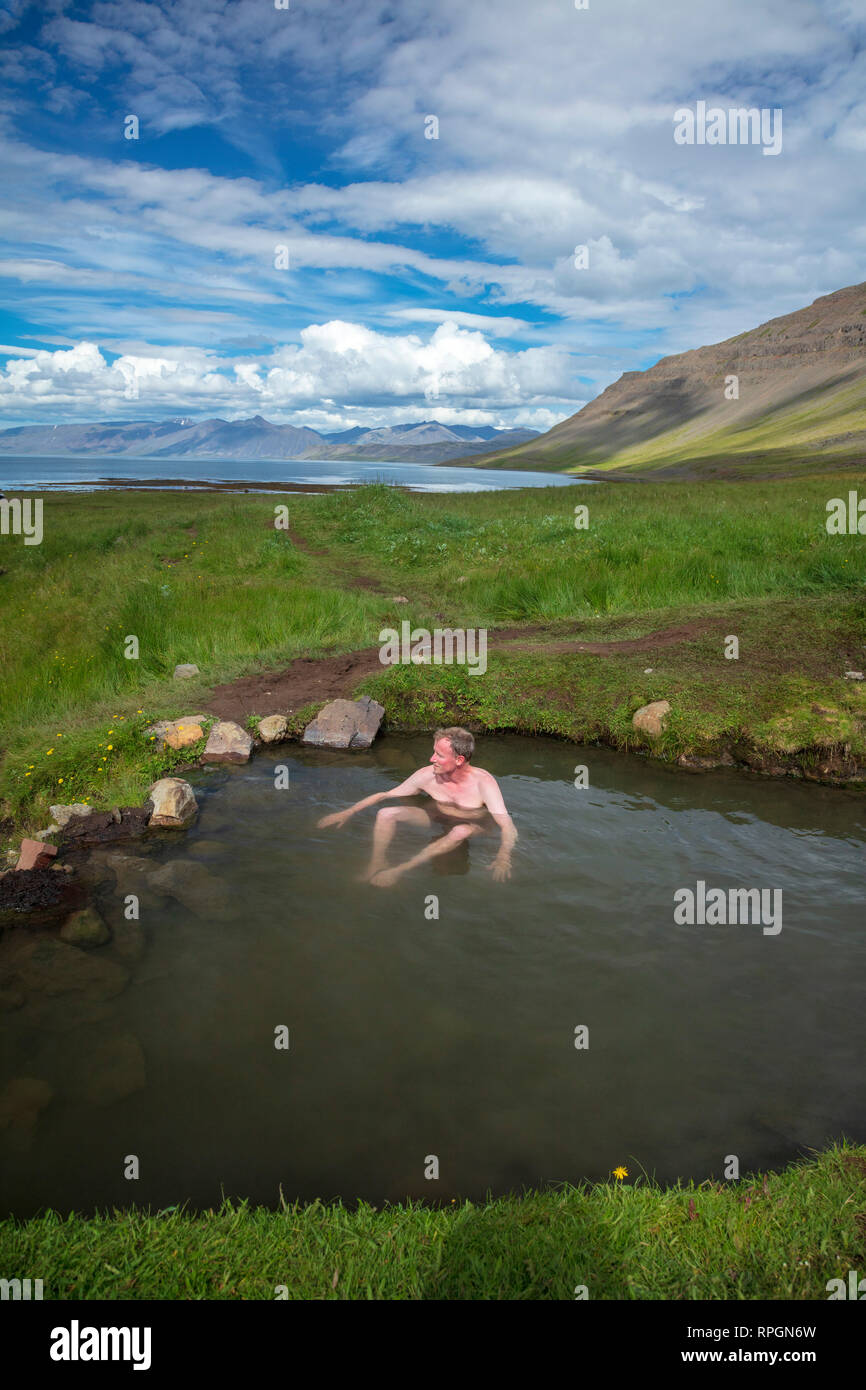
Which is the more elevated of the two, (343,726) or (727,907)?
(343,726)

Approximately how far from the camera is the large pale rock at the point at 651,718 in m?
Answer: 10.1

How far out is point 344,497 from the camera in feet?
125

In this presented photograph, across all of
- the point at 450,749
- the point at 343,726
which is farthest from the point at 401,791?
the point at 343,726

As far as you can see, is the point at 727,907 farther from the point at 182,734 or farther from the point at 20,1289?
the point at 182,734

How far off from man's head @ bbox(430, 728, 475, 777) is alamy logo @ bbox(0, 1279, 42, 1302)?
532 cm

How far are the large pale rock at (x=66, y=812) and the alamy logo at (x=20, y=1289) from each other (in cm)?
522

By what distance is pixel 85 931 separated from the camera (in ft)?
19.7

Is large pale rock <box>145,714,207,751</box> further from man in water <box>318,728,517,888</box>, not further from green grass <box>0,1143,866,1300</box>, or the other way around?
→ green grass <box>0,1143,866,1300</box>

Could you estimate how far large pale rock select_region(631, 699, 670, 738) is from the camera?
10.1 meters

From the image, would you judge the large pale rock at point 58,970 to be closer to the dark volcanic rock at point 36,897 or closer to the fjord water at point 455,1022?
the fjord water at point 455,1022

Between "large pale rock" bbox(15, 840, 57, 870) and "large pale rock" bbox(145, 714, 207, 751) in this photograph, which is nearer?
"large pale rock" bbox(15, 840, 57, 870)

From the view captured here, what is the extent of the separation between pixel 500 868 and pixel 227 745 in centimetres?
453

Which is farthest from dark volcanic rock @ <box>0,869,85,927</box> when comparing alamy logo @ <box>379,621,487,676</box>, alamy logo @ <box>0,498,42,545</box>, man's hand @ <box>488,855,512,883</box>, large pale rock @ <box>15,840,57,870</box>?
alamy logo @ <box>0,498,42,545</box>
